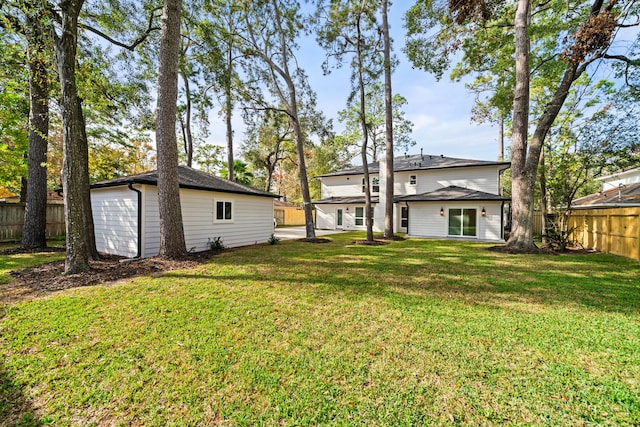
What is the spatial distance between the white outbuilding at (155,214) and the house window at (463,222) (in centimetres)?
1077

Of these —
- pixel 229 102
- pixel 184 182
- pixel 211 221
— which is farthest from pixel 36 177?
pixel 229 102

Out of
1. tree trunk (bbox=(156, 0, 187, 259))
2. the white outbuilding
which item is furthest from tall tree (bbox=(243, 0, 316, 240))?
tree trunk (bbox=(156, 0, 187, 259))

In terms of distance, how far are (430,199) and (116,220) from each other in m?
14.2

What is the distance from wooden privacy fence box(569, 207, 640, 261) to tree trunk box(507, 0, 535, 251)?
90.8 inches

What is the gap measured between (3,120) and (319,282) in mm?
15336

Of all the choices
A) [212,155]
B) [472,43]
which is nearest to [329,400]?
[472,43]

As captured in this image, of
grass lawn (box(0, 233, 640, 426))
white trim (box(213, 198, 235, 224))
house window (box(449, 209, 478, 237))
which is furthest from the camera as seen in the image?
house window (box(449, 209, 478, 237))

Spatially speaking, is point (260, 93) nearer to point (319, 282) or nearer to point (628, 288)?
point (319, 282)

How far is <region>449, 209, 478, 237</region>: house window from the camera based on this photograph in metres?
13.7

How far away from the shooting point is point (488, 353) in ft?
8.41

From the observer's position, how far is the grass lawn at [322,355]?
185 cm

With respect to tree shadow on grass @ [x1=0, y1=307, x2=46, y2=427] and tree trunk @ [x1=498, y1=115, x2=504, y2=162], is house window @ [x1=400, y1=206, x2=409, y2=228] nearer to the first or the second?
tree trunk @ [x1=498, y1=115, x2=504, y2=162]

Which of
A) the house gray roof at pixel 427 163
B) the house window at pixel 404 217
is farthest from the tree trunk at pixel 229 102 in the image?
the house window at pixel 404 217

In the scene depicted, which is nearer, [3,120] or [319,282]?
[319,282]
